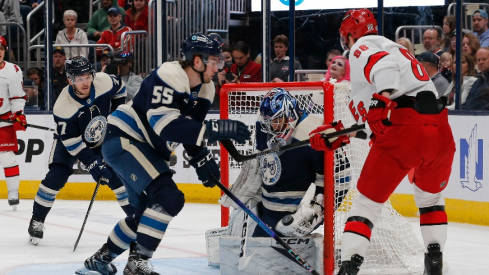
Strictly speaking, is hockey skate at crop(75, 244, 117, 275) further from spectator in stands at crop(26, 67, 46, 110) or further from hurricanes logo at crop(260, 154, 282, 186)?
→ spectator in stands at crop(26, 67, 46, 110)

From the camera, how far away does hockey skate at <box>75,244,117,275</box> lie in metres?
3.71

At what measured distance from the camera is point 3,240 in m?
5.15

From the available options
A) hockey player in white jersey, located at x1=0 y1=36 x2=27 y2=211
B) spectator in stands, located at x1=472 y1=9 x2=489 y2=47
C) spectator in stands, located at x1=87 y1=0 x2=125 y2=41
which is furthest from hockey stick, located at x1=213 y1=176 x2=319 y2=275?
spectator in stands, located at x1=87 y1=0 x2=125 y2=41

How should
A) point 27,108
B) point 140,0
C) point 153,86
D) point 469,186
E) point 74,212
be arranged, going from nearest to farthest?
point 153,86
point 469,186
point 74,212
point 27,108
point 140,0

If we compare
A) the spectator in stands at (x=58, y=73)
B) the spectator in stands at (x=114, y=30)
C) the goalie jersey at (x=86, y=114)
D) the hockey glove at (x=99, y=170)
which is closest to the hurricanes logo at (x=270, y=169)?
the hockey glove at (x=99, y=170)

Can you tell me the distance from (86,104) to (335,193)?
185 cm

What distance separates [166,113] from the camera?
3271 millimetres

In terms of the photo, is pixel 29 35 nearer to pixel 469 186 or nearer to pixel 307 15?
pixel 307 15

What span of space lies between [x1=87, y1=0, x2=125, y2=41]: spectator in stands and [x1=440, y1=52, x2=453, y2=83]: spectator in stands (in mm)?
3657

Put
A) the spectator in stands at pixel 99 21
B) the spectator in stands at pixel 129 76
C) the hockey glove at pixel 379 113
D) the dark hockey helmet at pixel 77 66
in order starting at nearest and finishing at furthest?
the hockey glove at pixel 379 113 < the dark hockey helmet at pixel 77 66 < the spectator in stands at pixel 129 76 < the spectator in stands at pixel 99 21

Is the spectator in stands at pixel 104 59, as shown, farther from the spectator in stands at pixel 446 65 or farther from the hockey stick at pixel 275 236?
the hockey stick at pixel 275 236

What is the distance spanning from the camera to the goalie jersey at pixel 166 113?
3258mm

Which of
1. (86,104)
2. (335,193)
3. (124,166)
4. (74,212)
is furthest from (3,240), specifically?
(335,193)

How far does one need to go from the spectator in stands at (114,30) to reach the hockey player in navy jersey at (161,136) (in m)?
4.84
